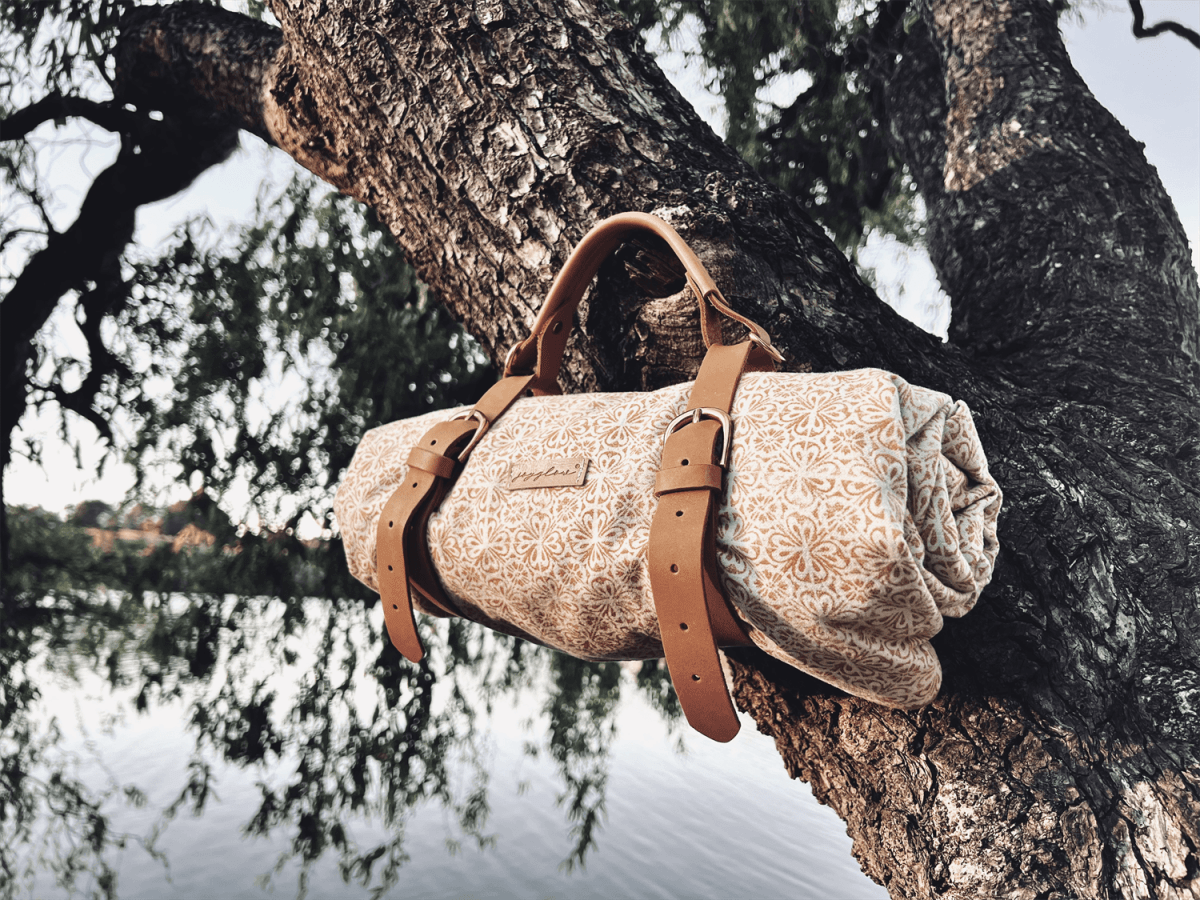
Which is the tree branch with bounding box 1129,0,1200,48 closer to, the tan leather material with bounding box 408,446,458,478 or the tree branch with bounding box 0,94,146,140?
the tan leather material with bounding box 408,446,458,478

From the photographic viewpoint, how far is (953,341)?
1.66m

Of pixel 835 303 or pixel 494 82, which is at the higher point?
pixel 494 82

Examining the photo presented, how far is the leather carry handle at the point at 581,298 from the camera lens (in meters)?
0.91

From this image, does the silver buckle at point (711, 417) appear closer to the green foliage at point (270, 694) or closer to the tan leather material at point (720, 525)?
the tan leather material at point (720, 525)

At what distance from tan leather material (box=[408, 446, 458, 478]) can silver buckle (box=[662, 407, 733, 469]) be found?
0.30 meters

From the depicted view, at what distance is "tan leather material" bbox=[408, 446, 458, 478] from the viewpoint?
0.95 metres

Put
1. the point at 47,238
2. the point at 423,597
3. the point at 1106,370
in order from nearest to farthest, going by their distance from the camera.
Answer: the point at 423,597
the point at 1106,370
the point at 47,238

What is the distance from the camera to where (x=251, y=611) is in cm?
288

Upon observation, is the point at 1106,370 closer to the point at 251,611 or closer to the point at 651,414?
the point at 651,414

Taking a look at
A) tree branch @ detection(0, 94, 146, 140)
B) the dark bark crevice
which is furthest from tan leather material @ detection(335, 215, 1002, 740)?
tree branch @ detection(0, 94, 146, 140)

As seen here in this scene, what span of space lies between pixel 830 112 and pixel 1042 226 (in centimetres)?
183

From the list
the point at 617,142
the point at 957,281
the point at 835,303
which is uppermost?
the point at 617,142

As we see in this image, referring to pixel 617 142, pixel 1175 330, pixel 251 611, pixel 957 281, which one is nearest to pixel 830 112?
pixel 957 281

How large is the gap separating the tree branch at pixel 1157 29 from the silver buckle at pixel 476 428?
3.06m
